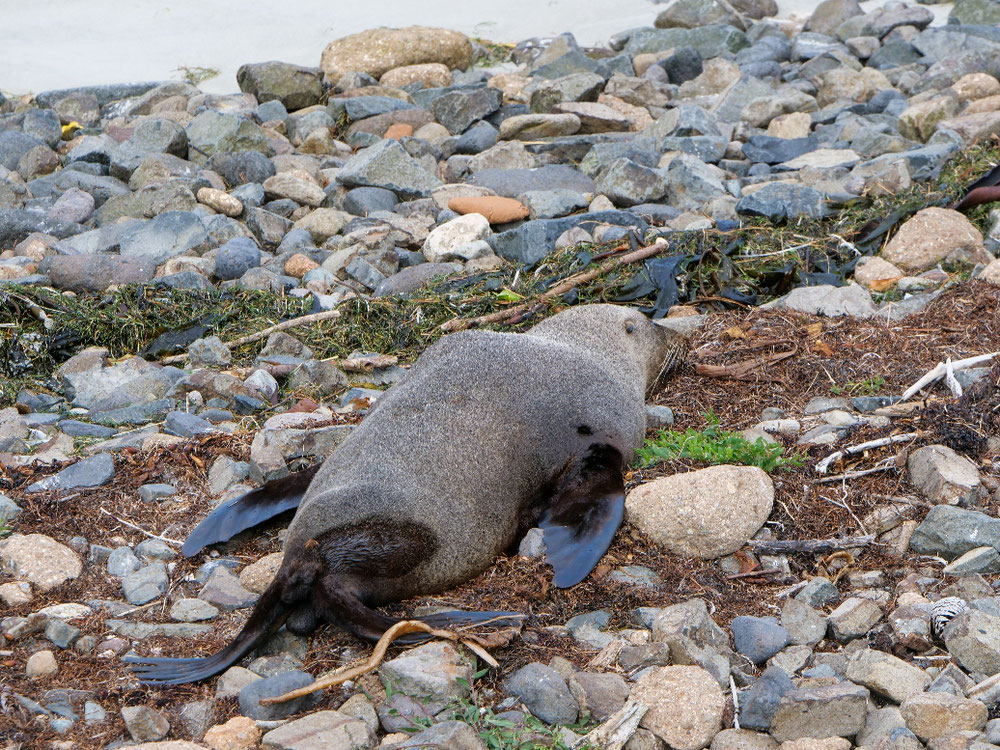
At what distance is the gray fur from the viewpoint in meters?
3.94

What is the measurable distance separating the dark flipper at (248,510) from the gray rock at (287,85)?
34.0 ft

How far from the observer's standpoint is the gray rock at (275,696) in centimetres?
319

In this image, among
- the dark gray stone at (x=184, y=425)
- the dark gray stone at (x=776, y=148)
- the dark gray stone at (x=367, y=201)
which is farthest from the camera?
the dark gray stone at (x=776, y=148)

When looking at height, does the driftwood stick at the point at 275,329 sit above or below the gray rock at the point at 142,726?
below

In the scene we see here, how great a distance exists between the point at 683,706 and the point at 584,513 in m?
1.24

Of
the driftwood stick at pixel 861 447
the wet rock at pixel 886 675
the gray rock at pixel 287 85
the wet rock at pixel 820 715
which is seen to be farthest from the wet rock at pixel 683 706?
→ the gray rock at pixel 287 85

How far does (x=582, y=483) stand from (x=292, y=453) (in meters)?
1.39

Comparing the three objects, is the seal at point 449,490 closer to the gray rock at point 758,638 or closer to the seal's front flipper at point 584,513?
the seal's front flipper at point 584,513

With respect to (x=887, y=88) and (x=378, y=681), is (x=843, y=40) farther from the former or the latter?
(x=378, y=681)

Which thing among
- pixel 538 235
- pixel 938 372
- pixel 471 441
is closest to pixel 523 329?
pixel 538 235

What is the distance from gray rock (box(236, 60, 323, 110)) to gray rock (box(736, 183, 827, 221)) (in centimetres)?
719

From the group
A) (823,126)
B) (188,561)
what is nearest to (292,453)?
(188,561)

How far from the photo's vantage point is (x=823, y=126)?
39.1ft

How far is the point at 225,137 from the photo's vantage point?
11.8 metres
